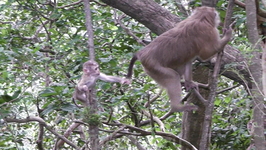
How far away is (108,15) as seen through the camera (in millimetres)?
5164

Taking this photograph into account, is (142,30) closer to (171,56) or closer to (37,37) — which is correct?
(171,56)

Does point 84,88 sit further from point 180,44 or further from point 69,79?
point 180,44

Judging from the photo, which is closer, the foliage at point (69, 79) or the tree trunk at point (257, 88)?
the tree trunk at point (257, 88)

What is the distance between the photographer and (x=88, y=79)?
4.55 meters

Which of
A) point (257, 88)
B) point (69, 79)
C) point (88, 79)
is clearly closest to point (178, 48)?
point (88, 79)

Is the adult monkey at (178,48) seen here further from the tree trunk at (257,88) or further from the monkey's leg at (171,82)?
the tree trunk at (257,88)

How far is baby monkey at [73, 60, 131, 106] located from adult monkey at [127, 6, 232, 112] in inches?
15.3

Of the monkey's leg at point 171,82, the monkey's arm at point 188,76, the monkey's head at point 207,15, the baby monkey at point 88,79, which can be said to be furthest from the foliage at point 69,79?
the monkey's arm at point 188,76

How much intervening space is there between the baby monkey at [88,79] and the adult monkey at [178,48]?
39cm

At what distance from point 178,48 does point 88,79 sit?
1.07 metres

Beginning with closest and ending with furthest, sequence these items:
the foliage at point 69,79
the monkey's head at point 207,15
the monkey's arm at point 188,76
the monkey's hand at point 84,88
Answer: the monkey's hand at point 84,88 → the foliage at point 69,79 → the monkey's head at point 207,15 → the monkey's arm at point 188,76

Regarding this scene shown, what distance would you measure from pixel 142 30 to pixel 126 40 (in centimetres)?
32

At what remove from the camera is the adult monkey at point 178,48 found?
4.29 metres

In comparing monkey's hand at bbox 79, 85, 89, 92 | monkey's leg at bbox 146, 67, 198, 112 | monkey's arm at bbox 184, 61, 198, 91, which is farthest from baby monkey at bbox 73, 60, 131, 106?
Result: monkey's arm at bbox 184, 61, 198, 91
